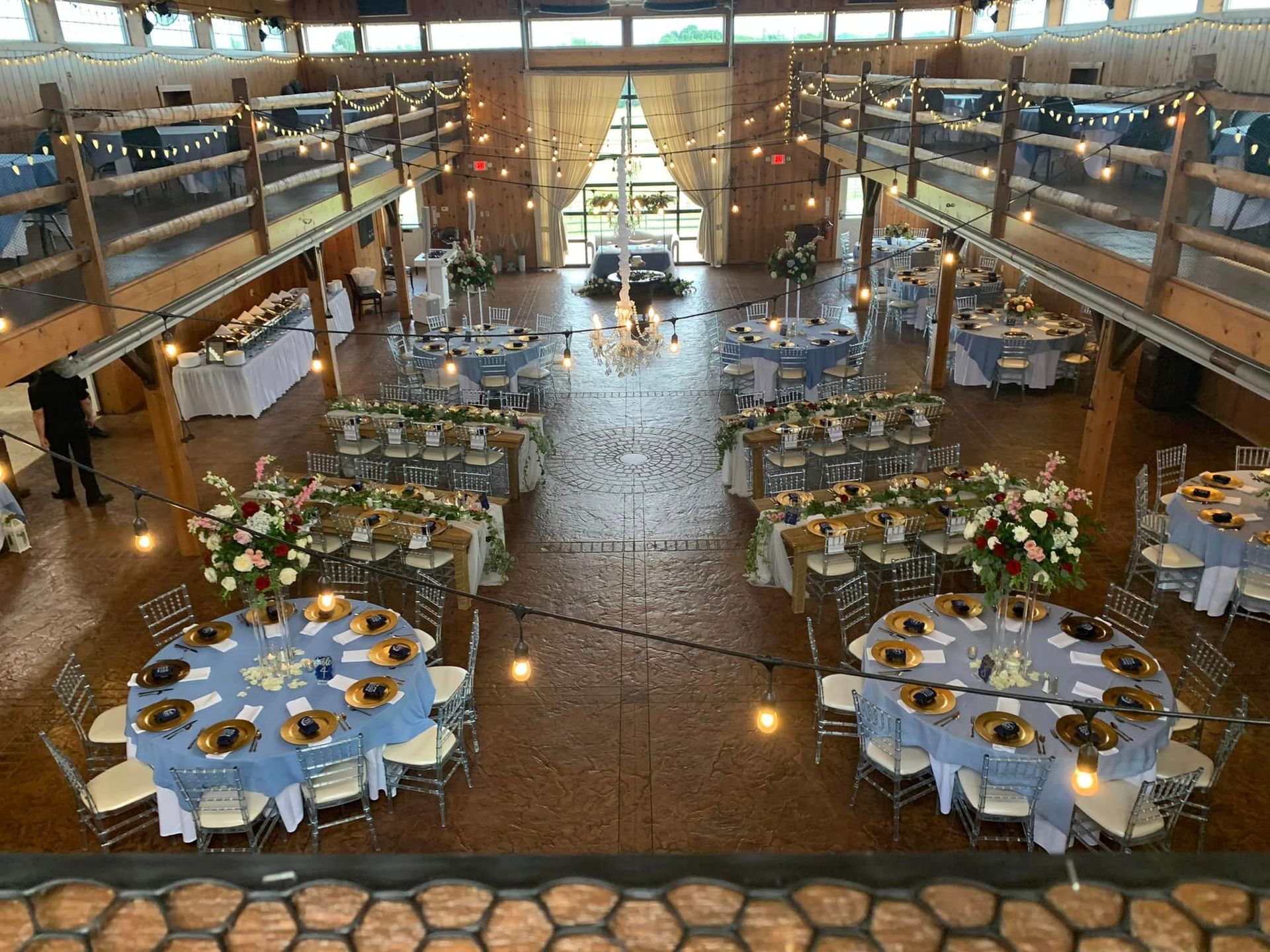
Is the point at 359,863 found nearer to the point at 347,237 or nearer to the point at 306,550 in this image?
the point at 306,550

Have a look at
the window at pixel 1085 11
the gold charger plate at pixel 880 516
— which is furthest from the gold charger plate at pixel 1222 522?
the window at pixel 1085 11

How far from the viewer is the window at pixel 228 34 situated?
1762cm

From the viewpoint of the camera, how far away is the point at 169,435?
Result: 9.49 m

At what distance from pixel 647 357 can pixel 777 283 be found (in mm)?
11296

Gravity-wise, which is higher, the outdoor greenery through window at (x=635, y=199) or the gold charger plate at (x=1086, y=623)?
the outdoor greenery through window at (x=635, y=199)

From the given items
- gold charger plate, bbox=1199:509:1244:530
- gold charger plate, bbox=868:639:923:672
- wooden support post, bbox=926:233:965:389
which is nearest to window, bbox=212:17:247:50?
wooden support post, bbox=926:233:965:389

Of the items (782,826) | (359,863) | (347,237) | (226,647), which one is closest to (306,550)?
(226,647)

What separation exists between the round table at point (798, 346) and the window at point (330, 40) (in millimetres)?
13538

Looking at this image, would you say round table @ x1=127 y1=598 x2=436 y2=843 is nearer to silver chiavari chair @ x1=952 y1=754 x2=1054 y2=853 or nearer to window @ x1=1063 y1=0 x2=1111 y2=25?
silver chiavari chair @ x1=952 y1=754 x2=1054 y2=853

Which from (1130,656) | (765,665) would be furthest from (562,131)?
(765,665)

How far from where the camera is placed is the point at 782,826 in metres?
6.36

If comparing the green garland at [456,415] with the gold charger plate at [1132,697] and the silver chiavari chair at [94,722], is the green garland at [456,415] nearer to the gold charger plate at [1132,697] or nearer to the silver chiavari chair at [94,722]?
the silver chiavari chair at [94,722]

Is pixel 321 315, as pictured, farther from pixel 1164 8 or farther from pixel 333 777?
pixel 1164 8

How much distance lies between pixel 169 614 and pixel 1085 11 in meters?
16.4
